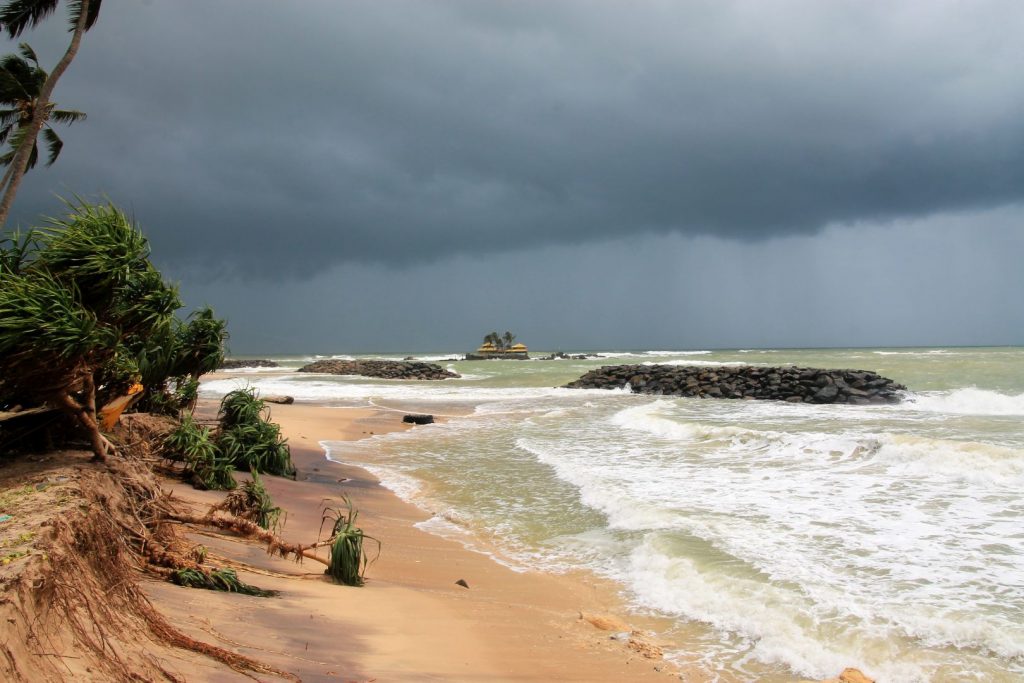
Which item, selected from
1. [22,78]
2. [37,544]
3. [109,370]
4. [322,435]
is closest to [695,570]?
[37,544]

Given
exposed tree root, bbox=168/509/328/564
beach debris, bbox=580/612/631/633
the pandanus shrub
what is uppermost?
the pandanus shrub

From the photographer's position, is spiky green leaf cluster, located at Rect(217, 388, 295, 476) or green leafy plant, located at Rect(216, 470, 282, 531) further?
spiky green leaf cluster, located at Rect(217, 388, 295, 476)

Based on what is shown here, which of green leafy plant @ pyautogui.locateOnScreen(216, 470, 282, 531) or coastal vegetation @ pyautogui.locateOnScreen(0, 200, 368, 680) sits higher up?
coastal vegetation @ pyautogui.locateOnScreen(0, 200, 368, 680)

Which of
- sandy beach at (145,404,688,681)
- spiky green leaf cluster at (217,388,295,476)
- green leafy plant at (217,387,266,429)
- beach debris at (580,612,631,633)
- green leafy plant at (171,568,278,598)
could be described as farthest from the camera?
green leafy plant at (217,387,266,429)

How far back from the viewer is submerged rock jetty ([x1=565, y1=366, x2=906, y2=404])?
79.5 ft

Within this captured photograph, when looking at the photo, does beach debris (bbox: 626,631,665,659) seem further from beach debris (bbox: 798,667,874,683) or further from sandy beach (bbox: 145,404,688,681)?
beach debris (bbox: 798,667,874,683)

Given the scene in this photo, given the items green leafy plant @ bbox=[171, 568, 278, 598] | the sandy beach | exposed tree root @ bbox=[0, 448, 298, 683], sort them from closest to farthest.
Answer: exposed tree root @ bbox=[0, 448, 298, 683] < the sandy beach < green leafy plant @ bbox=[171, 568, 278, 598]

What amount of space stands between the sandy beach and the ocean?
0.47 metres

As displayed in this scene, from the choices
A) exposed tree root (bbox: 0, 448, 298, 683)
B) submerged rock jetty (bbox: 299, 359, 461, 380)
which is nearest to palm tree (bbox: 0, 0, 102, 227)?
exposed tree root (bbox: 0, 448, 298, 683)

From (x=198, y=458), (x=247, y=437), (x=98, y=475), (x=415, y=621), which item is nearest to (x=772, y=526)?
(x=415, y=621)

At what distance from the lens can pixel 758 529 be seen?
22.9 ft

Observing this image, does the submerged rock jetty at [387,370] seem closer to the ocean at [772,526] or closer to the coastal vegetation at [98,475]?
the ocean at [772,526]

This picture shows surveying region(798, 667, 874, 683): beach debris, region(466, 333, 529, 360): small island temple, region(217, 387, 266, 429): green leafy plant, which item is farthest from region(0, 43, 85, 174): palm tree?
region(466, 333, 529, 360): small island temple

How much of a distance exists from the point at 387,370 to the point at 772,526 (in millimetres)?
44355
